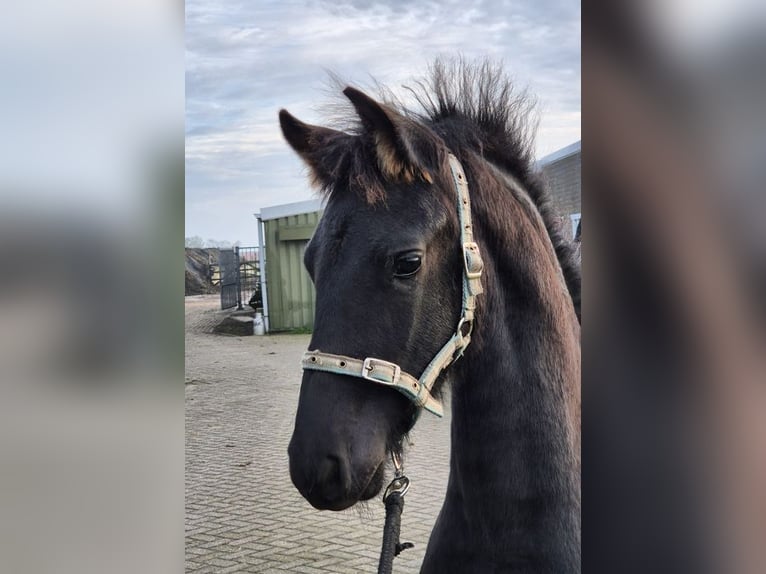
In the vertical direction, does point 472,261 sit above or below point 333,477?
above

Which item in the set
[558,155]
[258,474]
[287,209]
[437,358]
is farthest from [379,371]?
[258,474]

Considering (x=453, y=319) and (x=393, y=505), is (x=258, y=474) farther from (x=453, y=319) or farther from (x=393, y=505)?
(x=453, y=319)

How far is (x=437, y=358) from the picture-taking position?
1.70 metres

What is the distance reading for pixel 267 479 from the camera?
109 inches

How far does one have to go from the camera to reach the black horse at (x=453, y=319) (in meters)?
1.62

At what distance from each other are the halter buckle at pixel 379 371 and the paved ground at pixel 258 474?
1.19 ft

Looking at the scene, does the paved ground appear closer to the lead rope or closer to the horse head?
the lead rope

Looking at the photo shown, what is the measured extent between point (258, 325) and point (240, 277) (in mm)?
177

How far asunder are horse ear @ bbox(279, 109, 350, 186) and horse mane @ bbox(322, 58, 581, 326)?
19 millimetres

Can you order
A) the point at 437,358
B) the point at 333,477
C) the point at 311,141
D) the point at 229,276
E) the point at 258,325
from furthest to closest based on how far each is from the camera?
1. the point at 258,325
2. the point at 229,276
3. the point at 311,141
4. the point at 437,358
5. the point at 333,477

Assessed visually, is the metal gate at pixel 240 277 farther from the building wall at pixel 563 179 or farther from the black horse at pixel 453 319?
the building wall at pixel 563 179
